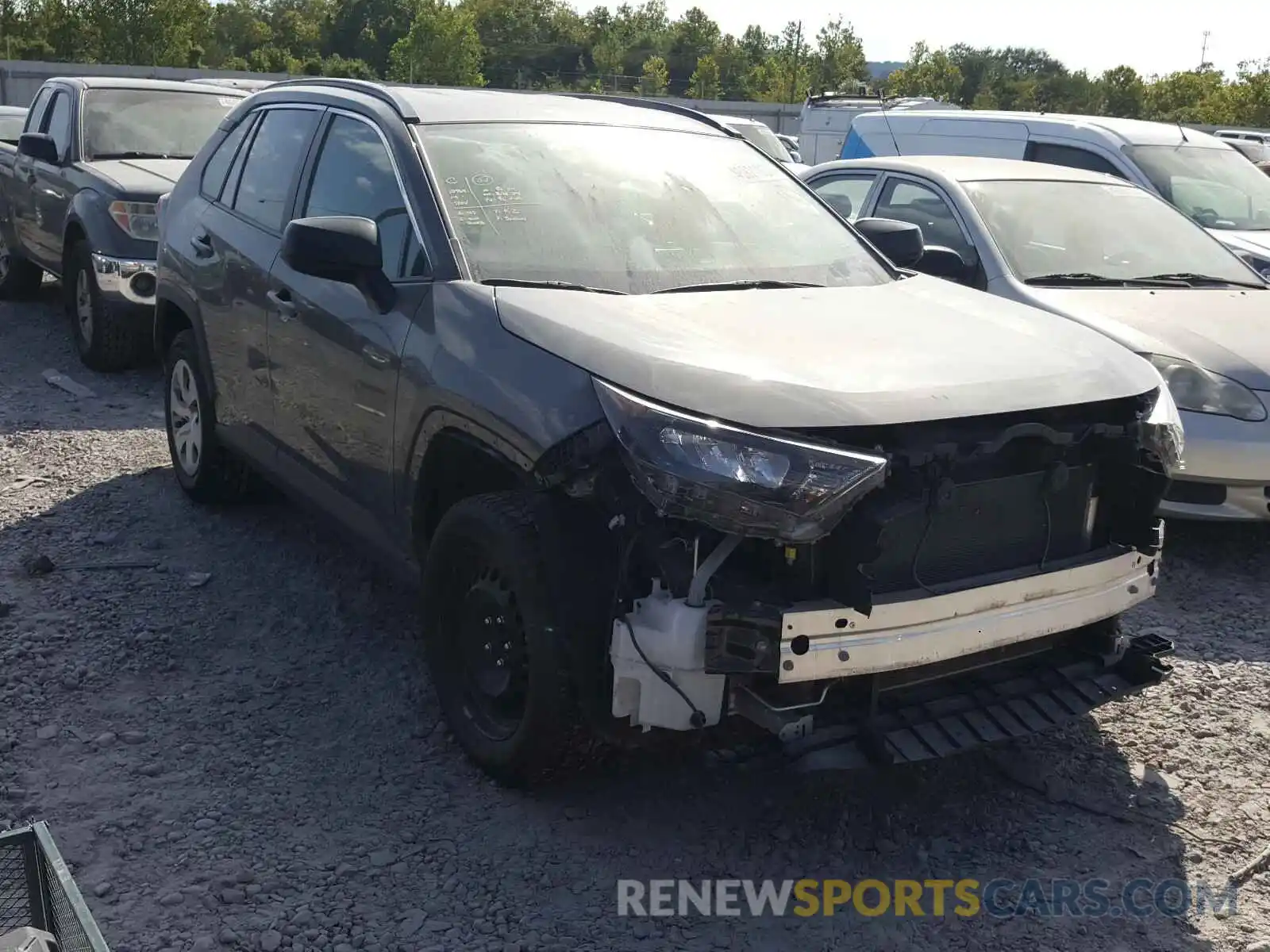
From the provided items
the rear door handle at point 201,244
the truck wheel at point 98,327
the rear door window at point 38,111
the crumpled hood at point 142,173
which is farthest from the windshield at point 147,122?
the rear door handle at point 201,244

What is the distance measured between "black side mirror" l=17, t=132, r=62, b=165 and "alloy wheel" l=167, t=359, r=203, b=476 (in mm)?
3903

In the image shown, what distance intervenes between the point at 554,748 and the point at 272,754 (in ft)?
3.31

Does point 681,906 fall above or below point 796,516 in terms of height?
below

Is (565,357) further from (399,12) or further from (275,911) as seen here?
(399,12)

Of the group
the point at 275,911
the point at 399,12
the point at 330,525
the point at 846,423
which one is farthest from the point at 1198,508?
the point at 399,12

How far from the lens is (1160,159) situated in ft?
29.7

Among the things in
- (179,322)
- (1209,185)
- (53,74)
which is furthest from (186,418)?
(53,74)

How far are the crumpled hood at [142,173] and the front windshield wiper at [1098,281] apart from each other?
17.3 ft

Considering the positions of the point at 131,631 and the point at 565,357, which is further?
the point at 131,631

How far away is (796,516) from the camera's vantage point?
2.77m

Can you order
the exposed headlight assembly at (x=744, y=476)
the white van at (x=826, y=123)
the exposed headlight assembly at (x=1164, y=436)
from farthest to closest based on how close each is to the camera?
the white van at (x=826, y=123), the exposed headlight assembly at (x=1164, y=436), the exposed headlight assembly at (x=744, y=476)

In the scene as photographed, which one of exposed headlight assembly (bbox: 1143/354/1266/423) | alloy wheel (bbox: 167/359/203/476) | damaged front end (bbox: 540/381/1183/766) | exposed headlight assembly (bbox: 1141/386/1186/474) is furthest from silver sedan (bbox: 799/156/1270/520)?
alloy wheel (bbox: 167/359/203/476)

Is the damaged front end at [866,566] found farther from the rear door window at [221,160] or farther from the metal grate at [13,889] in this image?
the rear door window at [221,160]

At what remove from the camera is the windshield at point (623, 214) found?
380 cm
